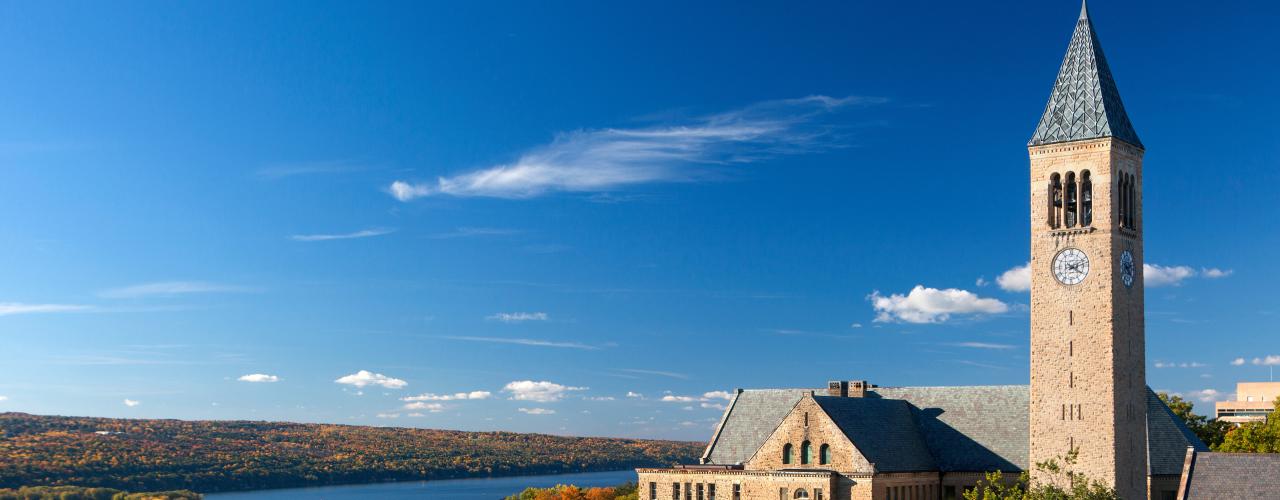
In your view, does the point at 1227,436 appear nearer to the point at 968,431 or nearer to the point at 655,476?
the point at 968,431

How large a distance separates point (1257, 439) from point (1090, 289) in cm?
1714

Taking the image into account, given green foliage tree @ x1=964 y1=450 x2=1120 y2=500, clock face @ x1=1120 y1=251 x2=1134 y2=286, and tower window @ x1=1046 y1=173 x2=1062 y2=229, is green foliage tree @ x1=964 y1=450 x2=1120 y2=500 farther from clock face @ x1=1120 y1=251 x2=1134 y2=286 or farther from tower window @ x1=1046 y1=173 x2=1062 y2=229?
tower window @ x1=1046 y1=173 x2=1062 y2=229

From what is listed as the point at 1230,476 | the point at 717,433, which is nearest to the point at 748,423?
the point at 717,433

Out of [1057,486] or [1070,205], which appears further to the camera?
[1070,205]

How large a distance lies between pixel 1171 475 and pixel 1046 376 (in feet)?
24.1

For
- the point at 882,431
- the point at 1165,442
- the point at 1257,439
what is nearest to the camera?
the point at 1165,442

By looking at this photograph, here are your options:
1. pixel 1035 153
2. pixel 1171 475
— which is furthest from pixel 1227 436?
pixel 1035 153

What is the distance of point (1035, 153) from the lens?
65.6 m

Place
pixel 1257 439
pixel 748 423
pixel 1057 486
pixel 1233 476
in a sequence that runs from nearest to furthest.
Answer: pixel 1233 476 → pixel 1057 486 → pixel 1257 439 → pixel 748 423

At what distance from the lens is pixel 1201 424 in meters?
84.1

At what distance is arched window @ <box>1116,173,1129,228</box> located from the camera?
63.6 meters

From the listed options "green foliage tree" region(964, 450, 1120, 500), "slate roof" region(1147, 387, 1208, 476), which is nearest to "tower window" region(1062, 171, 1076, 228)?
"slate roof" region(1147, 387, 1208, 476)

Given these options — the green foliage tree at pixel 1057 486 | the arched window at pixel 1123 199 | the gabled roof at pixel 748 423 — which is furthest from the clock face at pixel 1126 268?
the gabled roof at pixel 748 423

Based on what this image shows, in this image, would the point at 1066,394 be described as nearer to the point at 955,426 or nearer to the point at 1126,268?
the point at 1126,268
